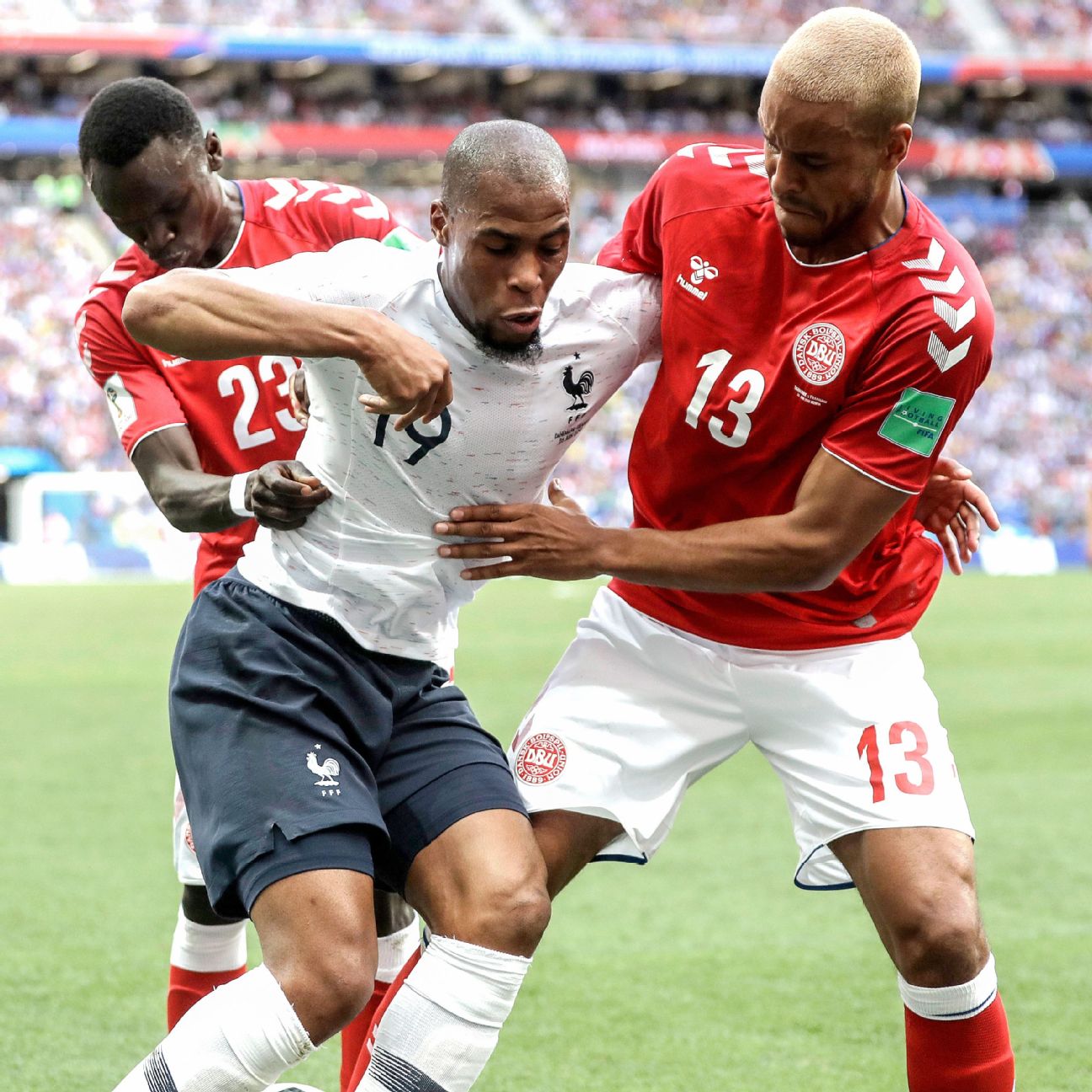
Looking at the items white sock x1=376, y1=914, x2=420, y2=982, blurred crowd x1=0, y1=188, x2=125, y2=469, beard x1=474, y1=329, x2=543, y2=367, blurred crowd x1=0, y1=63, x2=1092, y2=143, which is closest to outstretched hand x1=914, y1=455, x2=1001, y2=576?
beard x1=474, y1=329, x2=543, y2=367

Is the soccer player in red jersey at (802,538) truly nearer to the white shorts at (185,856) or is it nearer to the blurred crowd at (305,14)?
the white shorts at (185,856)

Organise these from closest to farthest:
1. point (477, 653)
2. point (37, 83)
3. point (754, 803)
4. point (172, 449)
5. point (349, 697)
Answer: point (349, 697) < point (172, 449) < point (754, 803) < point (477, 653) < point (37, 83)

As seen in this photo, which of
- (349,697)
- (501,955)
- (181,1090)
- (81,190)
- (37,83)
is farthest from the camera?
(37,83)

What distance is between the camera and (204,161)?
4.00m

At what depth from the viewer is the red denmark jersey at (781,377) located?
3.33 metres

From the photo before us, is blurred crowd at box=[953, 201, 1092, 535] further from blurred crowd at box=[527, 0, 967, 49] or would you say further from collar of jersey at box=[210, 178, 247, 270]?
collar of jersey at box=[210, 178, 247, 270]

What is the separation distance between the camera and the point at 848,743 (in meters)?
3.57

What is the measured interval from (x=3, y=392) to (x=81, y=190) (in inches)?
317

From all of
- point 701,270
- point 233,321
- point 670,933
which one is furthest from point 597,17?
point 233,321

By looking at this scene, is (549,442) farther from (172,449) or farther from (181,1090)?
(181,1090)

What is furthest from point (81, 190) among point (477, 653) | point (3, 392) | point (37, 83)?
point (477, 653)

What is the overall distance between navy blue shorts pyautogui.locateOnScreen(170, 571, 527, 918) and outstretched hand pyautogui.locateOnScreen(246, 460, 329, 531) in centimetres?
18

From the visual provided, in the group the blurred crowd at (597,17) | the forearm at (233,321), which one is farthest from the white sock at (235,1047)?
the blurred crowd at (597,17)

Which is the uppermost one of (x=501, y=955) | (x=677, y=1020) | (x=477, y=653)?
(x=501, y=955)
